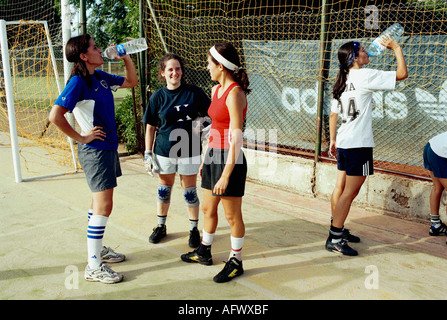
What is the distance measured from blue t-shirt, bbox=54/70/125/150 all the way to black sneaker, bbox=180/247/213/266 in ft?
3.94

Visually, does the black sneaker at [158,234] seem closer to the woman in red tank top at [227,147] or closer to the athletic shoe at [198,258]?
the athletic shoe at [198,258]

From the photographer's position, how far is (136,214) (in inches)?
200

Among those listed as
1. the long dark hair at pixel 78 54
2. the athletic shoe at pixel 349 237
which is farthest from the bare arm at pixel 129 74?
the athletic shoe at pixel 349 237

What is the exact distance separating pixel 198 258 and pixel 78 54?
6.71ft

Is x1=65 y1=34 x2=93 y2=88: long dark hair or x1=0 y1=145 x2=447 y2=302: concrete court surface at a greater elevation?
x1=65 y1=34 x2=93 y2=88: long dark hair

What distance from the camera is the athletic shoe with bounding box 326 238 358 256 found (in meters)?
4.00

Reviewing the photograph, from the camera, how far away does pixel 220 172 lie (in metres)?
3.36

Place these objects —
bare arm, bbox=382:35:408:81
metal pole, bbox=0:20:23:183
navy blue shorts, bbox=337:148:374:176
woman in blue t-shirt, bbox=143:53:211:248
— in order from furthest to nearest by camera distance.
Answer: metal pole, bbox=0:20:23:183 < woman in blue t-shirt, bbox=143:53:211:248 < navy blue shorts, bbox=337:148:374:176 < bare arm, bbox=382:35:408:81

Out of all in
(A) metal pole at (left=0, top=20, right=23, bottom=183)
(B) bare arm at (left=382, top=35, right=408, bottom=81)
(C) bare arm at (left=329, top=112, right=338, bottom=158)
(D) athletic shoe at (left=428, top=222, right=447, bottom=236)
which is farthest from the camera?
(A) metal pole at (left=0, top=20, right=23, bottom=183)

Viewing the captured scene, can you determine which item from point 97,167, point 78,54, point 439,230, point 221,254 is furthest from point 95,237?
point 439,230

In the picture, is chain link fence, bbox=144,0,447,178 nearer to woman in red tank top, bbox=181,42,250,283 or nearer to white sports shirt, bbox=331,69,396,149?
white sports shirt, bbox=331,69,396,149

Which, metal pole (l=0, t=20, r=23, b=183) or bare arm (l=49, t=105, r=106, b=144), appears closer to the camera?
bare arm (l=49, t=105, r=106, b=144)

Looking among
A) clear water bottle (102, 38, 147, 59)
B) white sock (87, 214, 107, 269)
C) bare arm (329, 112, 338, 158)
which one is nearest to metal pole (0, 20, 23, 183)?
clear water bottle (102, 38, 147, 59)
